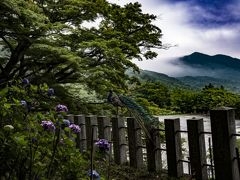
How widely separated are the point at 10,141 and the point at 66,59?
28.7 ft

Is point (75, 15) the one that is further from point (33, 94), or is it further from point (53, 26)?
point (33, 94)

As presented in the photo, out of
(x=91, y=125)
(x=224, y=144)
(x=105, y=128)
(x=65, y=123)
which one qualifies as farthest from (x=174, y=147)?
(x=65, y=123)

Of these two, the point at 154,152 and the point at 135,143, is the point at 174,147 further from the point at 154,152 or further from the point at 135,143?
the point at 135,143

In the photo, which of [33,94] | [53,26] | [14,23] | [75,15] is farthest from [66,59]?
[33,94]

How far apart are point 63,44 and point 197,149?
27.7ft

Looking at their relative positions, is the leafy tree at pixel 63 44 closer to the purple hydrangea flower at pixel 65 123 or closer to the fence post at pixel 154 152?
the fence post at pixel 154 152

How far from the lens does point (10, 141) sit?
284 cm

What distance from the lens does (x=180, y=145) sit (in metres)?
5.34

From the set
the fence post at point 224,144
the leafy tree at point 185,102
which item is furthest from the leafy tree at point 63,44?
the leafy tree at point 185,102

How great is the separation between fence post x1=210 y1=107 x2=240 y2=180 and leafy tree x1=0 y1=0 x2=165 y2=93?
6.98 meters

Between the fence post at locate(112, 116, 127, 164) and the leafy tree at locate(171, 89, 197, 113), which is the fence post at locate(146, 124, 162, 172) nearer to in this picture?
the fence post at locate(112, 116, 127, 164)

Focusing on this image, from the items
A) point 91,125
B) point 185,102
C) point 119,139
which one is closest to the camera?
point 119,139

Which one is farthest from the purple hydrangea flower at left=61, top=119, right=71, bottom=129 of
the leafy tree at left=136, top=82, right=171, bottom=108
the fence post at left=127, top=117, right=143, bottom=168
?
the leafy tree at left=136, top=82, right=171, bottom=108

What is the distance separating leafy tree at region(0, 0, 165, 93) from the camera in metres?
11.3
